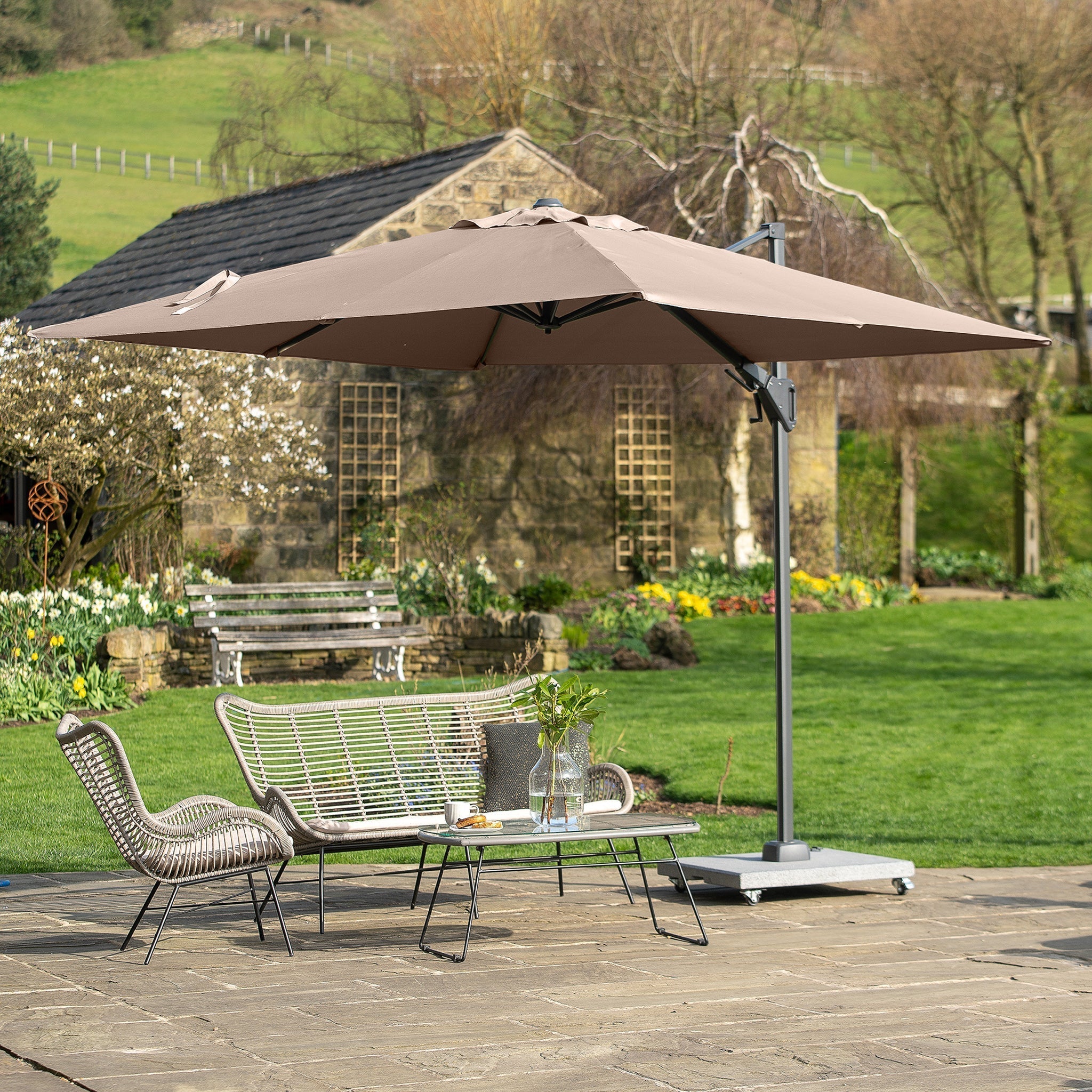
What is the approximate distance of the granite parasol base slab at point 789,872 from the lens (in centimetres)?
569

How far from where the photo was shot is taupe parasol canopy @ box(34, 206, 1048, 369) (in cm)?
429

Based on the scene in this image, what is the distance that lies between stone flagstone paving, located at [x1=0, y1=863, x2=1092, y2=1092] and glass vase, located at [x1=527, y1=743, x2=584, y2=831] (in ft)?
1.41

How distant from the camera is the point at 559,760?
5.09 meters

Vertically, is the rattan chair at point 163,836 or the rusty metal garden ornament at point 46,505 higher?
the rusty metal garden ornament at point 46,505

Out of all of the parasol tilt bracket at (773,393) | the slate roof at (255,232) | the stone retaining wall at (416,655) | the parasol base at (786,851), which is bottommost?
the parasol base at (786,851)

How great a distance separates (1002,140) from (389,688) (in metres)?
22.1

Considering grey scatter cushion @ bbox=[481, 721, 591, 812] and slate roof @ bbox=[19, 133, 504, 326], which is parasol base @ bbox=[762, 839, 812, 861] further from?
slate roof @ bbox=[19, 133, 504, 326]

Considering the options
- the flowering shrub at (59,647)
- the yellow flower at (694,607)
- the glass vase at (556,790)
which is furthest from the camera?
the yellow flower at (694,607)

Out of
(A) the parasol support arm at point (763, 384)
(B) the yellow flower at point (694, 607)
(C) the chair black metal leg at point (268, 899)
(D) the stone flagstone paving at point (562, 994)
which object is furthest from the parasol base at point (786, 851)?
(B) the yellow flower at point (694, 607)

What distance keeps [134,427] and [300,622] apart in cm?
215

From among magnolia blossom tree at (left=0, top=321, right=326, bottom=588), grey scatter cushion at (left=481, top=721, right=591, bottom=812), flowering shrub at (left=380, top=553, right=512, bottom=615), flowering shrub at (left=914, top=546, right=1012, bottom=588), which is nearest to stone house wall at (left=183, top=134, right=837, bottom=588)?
flowering shrub at (left=380, top=553, right=512, bottom=615)

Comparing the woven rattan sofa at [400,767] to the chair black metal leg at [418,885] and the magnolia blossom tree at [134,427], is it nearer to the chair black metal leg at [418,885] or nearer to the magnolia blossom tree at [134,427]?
the chair black metal leg at [418,885]

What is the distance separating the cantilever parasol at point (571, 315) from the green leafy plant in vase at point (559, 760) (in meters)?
1.00

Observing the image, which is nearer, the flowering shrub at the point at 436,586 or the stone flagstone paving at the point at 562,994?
the stone flagstone paving at the point at 562,994
